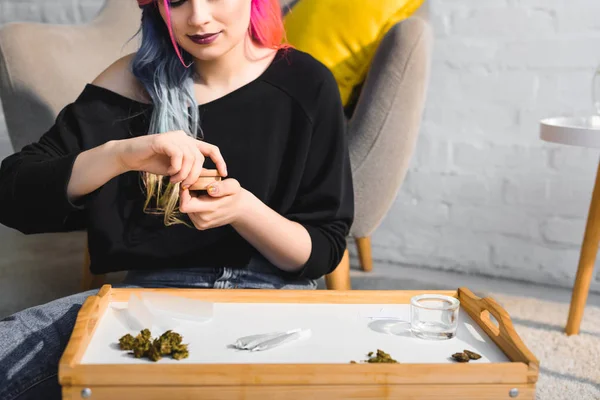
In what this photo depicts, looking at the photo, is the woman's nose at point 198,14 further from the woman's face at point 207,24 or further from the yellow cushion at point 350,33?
the yellow cushion at point 350,33

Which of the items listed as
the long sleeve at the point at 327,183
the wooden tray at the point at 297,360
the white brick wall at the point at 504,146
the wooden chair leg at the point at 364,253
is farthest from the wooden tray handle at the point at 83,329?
the white brick wall at the point at 504,146

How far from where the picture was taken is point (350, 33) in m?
1.56

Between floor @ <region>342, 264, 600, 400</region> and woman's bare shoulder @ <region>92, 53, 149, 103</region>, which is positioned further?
floor @ <region>342, 264, 600, 400</region>

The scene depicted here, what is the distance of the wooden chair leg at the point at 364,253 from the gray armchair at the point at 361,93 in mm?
410

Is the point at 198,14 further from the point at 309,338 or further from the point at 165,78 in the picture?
the point at 309,338

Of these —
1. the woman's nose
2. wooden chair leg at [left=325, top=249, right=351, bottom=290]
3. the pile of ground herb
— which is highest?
the woman's nose

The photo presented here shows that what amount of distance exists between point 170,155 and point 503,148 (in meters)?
1.36

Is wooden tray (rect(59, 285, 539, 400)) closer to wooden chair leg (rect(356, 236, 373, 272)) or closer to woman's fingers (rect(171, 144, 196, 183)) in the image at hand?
woman's fingers (rect(171, 144, 196, 183))

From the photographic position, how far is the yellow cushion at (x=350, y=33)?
1557 mm

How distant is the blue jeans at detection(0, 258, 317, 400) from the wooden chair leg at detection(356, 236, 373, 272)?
1021 mm

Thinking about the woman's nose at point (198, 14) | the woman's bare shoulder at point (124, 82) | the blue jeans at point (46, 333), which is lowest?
the blue jeans at point (46, 333)

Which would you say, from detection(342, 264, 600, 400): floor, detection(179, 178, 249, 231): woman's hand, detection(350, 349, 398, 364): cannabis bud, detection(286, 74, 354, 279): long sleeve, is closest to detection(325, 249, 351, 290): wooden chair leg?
detection(286, 74, 354, 279): long sleeve

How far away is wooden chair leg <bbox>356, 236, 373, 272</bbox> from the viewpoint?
204cm

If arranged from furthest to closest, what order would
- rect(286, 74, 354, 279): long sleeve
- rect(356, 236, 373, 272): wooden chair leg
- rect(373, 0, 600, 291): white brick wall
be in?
rect(356, 236, 373, 272): wooden chair leg → rect(373, 0, 600, 291): white brick wall → rect(286, 74, 354, 279): long sleeve
